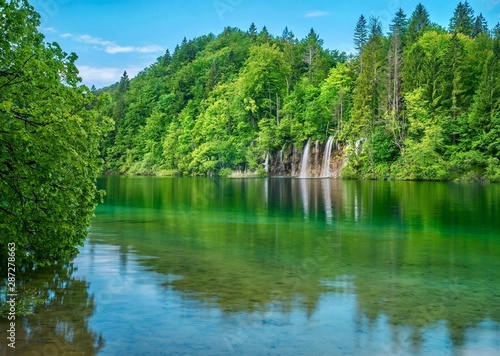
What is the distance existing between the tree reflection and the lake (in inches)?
1.0

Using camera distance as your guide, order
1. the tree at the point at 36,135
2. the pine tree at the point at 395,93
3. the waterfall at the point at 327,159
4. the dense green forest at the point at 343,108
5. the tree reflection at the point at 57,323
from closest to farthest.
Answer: the tree reflection at the point at 57,323
the tree at the point at 36,135
the dense green forest at the point at 343,108
the pine tree at the point at 395,93
the waterfall at the point at 327,159

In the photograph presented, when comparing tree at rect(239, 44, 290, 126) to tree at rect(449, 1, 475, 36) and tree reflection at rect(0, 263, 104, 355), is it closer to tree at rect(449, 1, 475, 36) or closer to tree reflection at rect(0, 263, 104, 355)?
tree at rect(449, 1, 475, 36)

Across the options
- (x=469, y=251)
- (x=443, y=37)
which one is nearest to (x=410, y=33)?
(x=443, y=37)

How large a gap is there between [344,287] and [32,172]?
6.48 m

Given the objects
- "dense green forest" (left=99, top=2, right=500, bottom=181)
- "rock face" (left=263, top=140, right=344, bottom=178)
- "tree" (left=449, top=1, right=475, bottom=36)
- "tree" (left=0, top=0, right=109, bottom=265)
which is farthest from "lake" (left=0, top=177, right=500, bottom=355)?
"tree" (left=449, top=1, right=475, bottom=36)

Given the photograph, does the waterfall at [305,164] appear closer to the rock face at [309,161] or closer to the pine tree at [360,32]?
the rock face at [309,161]

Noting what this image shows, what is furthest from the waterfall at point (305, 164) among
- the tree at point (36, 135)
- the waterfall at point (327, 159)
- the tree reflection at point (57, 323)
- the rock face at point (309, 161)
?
the tree reflection at point (57, 323)

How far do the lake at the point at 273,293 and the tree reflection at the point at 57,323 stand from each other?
27 millimetres

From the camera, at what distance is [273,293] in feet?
32.7

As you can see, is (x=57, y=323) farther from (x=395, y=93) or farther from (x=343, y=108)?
(x=343, y=108)

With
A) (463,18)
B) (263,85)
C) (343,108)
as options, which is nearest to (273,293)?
(343,108)

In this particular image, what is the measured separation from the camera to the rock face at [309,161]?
8701cm

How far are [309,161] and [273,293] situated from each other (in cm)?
8097

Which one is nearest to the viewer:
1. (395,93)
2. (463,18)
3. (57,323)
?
(57,323)
